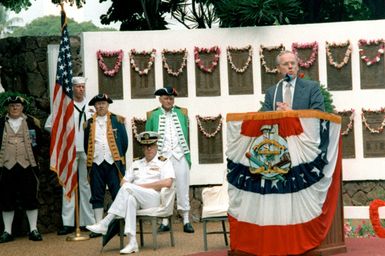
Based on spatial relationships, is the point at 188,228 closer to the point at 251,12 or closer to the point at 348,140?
the point at 348,140

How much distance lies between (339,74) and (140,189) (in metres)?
4.76

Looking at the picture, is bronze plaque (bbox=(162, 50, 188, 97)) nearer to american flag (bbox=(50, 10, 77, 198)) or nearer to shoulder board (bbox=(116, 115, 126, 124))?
shoulder board (bbox=(116, 115, 126, 124))

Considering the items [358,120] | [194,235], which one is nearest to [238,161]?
[194,235]

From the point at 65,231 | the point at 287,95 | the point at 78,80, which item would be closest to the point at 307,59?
the point at 78,80

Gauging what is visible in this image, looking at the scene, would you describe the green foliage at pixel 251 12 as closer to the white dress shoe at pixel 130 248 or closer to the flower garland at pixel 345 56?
the flower garland at pixel 345 56

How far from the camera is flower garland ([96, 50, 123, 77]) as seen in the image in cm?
1464

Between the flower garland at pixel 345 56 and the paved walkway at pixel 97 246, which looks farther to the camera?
the flower garland at pixel 345 56

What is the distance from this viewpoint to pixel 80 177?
544 inches

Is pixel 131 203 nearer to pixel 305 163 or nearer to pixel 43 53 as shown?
pixel 305 163

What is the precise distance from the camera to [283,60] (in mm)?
9180

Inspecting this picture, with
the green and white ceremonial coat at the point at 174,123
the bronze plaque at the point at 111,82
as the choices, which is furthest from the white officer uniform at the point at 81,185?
the green and white ceremonial coat at the point at 174,123

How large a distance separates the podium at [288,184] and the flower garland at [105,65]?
5.61 metres

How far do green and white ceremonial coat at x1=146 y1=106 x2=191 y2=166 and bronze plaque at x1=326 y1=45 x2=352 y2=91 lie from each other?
2634 millimetres

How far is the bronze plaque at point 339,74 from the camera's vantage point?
14.8 m
